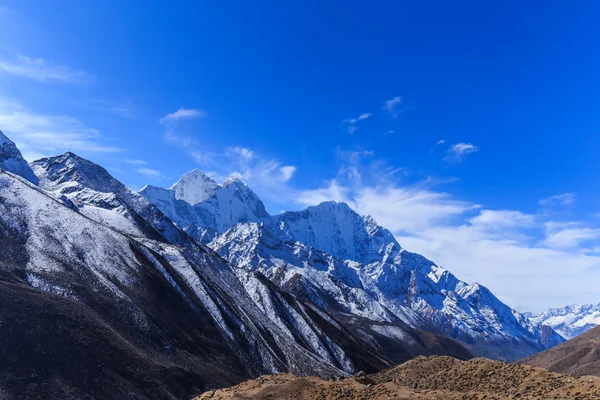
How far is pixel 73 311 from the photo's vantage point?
255 feet

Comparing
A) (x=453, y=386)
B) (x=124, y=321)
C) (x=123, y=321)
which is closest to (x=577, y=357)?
(x=453, y=386)

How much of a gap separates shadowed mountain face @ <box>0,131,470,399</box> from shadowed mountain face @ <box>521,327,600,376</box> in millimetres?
64409

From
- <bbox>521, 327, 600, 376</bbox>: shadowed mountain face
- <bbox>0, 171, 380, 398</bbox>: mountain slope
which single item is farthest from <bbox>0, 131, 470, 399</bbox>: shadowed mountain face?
<bbox>521, 327, 600, 376</bbox>: shadowed mountain face

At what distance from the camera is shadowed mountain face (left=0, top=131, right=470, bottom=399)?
66.7m

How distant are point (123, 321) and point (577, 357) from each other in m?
152

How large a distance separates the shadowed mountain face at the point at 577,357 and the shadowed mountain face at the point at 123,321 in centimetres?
6441

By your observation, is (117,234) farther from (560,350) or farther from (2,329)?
(560,350)

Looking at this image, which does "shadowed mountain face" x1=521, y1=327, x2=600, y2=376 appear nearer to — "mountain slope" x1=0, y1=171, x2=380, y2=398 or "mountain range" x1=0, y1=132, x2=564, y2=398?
"mountain range" x1=0, y1=132, x2=564, y2=398

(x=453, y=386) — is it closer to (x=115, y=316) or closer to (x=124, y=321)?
(x=124, y=321)

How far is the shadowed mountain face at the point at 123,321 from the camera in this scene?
6669 centimetres

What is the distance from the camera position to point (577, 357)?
15375 cm

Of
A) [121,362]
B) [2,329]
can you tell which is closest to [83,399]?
[121,362]

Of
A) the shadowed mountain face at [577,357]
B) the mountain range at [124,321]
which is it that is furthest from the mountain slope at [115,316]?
the shadowed mountain face at [577,357]

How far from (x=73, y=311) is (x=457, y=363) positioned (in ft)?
213
